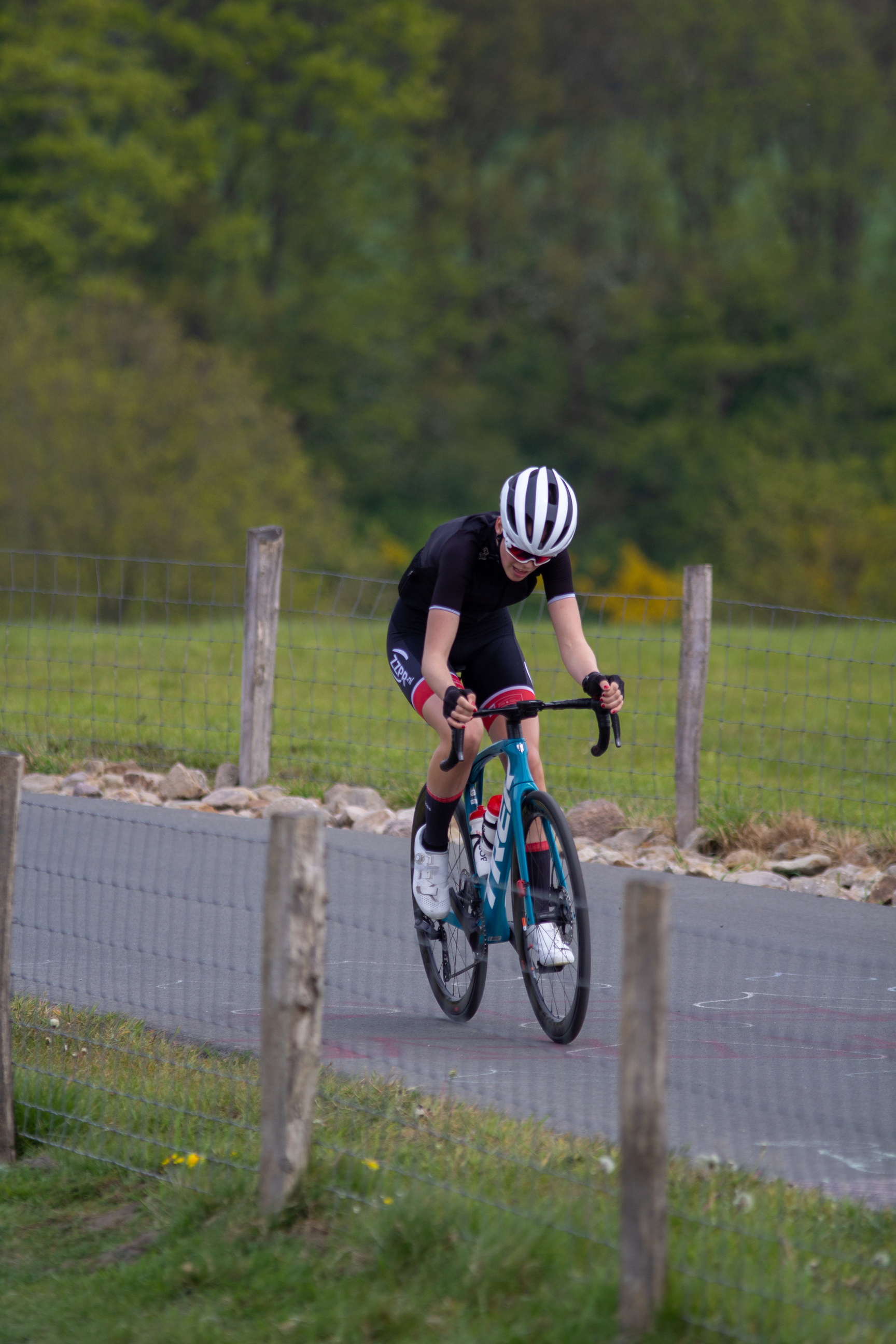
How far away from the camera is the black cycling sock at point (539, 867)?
5379mm

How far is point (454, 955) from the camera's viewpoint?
6.09 metres

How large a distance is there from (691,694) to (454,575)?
398 cm

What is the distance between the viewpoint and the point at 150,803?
10328 mm

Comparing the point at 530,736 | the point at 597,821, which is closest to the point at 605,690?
the point at 530,736

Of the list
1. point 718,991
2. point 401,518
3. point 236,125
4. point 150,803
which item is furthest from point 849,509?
point 718,991

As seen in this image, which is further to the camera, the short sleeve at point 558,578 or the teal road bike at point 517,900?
the short sleeve at point 558,578

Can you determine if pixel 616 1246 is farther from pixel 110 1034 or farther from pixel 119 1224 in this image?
pixel 110 1034

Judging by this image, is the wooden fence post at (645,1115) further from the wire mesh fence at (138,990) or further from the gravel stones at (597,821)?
the gravel stones at (597,821)

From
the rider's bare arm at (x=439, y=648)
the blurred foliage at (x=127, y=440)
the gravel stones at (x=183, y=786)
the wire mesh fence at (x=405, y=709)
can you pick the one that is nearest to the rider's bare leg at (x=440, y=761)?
the rider's bare arm at (x=439, y=648)

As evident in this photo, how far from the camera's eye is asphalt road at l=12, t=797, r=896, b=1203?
4.88 meters

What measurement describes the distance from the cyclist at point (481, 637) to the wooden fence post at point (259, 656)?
4269 mm

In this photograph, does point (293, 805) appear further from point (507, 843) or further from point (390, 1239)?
point (390, 1239)

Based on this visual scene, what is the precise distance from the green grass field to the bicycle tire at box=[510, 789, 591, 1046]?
3.56 metres

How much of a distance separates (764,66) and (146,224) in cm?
1981
